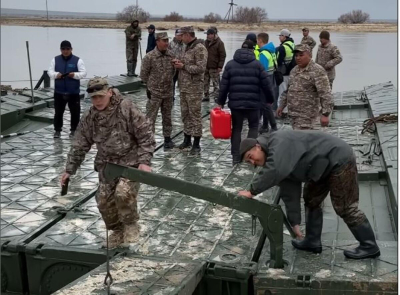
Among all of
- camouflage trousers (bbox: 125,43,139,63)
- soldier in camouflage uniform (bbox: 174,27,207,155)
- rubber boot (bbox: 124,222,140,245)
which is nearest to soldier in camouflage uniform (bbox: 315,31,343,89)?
soldier in camouflage uniform (bbox: 174,27,207,155)

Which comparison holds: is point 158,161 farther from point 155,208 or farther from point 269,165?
point 269,165

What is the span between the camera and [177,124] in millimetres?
9609

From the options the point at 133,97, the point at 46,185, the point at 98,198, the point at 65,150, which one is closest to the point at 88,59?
the point at 133,97

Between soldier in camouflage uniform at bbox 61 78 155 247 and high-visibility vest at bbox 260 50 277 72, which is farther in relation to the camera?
high-visibility vest at bbox 260 50 277 72

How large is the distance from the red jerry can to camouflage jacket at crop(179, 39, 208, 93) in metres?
0.49

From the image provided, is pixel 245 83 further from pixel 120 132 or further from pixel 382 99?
pixel 382 99

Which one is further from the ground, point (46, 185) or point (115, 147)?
point (115, 147)

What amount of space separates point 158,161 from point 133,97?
17.1ft

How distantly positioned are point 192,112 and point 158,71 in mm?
639

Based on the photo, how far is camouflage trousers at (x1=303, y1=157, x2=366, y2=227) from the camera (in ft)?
14.6

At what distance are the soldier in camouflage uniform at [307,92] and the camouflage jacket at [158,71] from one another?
1.72 meters

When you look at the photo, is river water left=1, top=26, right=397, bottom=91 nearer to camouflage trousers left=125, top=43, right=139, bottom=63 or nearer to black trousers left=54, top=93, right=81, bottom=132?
camouflage trousers left=125, top=43, right=139, bottom=63

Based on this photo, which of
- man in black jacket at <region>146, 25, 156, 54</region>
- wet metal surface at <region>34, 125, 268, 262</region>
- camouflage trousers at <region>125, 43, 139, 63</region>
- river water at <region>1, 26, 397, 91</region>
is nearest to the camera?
wet metal surface at <region>34, 125, 268, 262</region>

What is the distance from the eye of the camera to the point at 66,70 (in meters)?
8.27
